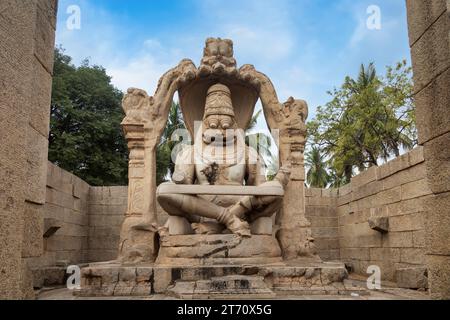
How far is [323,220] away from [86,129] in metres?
11.9

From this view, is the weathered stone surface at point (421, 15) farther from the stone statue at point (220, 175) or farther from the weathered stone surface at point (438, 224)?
the stone statue at point (220, 175)

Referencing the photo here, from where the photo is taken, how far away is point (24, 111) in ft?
10.4

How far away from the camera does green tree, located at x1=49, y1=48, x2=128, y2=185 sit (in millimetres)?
17156

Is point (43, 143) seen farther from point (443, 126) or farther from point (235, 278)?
point (443, 126)

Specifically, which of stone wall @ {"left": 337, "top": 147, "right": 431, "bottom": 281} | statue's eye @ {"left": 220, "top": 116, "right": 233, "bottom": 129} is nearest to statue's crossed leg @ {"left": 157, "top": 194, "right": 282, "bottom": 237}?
statue's eye @ {"left": 220, "top": 116, "right": 233, "bottom": 129}

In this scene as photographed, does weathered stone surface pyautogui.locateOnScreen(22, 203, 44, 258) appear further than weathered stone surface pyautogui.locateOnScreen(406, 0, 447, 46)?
No

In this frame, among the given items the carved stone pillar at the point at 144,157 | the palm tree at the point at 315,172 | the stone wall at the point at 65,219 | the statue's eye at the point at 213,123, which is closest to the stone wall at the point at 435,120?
the statue's eye at the point at 213,123

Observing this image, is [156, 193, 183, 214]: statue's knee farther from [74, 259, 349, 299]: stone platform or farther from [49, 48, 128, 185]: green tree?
[49, 48, 128, 185]: green tree

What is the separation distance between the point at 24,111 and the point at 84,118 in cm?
1590

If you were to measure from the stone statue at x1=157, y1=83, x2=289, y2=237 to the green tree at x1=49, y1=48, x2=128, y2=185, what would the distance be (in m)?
11.5

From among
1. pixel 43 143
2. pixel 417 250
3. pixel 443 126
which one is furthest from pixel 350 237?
pixel 43 143

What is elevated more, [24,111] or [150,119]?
[150,119]

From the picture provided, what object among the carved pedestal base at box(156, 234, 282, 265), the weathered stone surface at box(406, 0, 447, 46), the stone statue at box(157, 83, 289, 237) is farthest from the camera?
the stone statue at box(157, 83, 289, 237)

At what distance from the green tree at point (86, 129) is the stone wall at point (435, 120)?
15.0 meters
